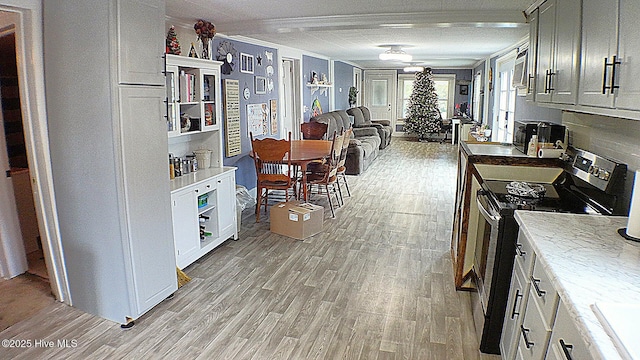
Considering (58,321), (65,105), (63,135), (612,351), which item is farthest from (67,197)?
(612,351)

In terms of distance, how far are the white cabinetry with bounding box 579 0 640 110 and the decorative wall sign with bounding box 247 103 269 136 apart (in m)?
4.09

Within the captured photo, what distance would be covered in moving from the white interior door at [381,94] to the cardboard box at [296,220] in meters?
9.51

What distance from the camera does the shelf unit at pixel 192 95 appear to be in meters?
3.46

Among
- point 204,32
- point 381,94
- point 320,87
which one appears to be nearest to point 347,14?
point 204,32

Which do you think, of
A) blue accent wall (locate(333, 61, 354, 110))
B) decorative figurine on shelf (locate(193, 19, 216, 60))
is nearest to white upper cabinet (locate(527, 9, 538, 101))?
decorative figurine on shelf (locate(193, 19, 216, 60))

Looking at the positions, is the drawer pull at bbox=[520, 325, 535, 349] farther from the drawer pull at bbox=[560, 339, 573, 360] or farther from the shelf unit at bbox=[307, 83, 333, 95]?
the shelf unit at bbox=[307, 83, 333, 95]

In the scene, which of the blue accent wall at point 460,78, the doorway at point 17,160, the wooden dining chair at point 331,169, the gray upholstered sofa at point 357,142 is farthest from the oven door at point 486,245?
the blue accent wall at point 460,78

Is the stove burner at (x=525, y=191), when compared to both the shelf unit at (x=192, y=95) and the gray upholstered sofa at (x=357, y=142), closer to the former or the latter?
the shelf unit at (x=192, y=95)

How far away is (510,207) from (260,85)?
4.24 meters

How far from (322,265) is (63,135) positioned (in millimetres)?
2160

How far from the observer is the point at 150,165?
9.02ft

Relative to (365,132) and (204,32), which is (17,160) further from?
(365,132)

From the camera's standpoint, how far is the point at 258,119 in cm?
577

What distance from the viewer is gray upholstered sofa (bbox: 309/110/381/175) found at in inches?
292
